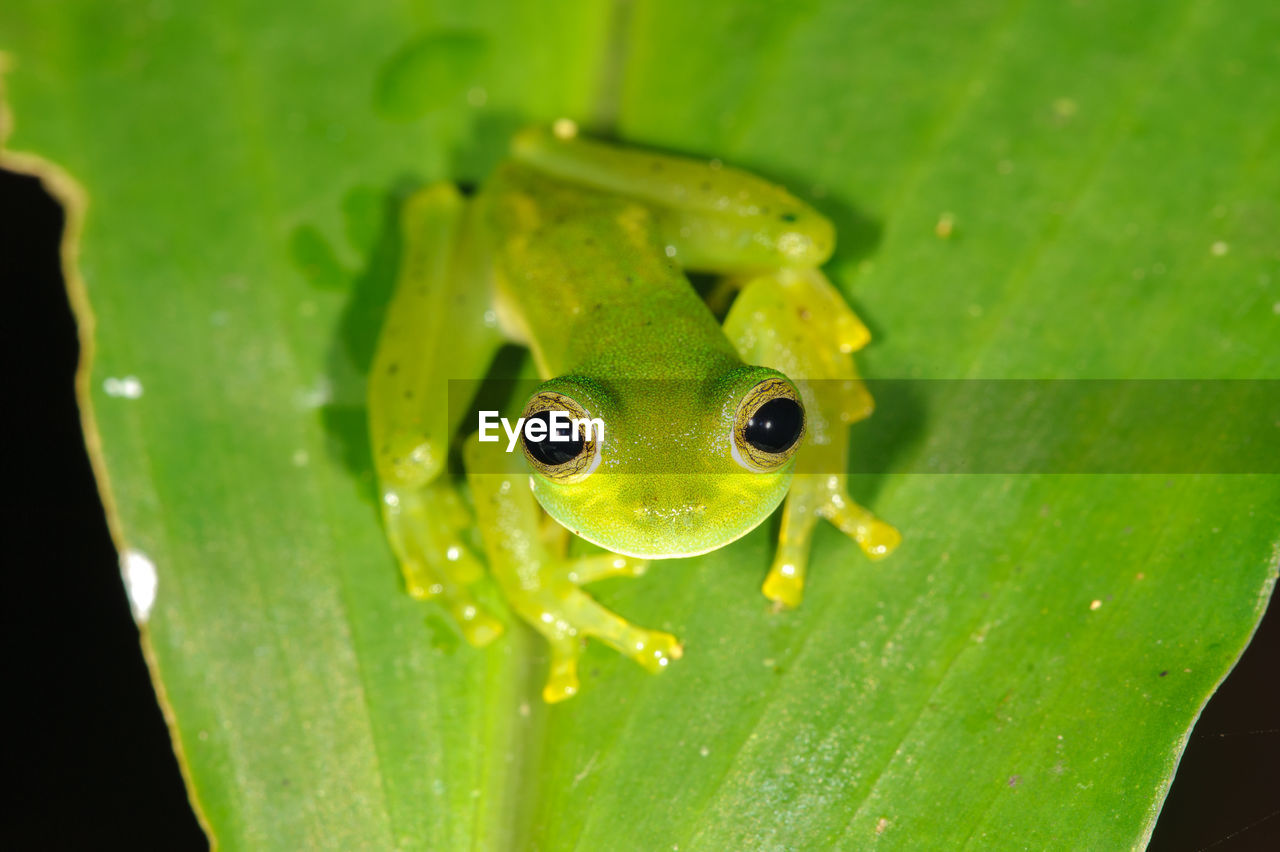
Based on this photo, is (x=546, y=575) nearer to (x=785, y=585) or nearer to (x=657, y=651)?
(x=657, y=651)

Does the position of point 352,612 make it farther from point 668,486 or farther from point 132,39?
point 132,39

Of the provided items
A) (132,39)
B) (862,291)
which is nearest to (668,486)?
(862,291)

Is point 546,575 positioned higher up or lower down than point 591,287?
lower down

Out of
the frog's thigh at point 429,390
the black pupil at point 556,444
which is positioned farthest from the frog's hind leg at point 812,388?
the frog's thigh at point 429,390

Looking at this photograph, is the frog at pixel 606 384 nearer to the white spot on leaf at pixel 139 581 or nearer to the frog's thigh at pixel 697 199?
the frog's thigh at pixel 697 199

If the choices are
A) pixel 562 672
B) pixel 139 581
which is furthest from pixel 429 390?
pixel 139 581

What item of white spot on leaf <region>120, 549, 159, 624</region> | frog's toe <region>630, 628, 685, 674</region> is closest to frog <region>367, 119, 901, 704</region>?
frog's toe <region>630, 628, 685, 674</region>
